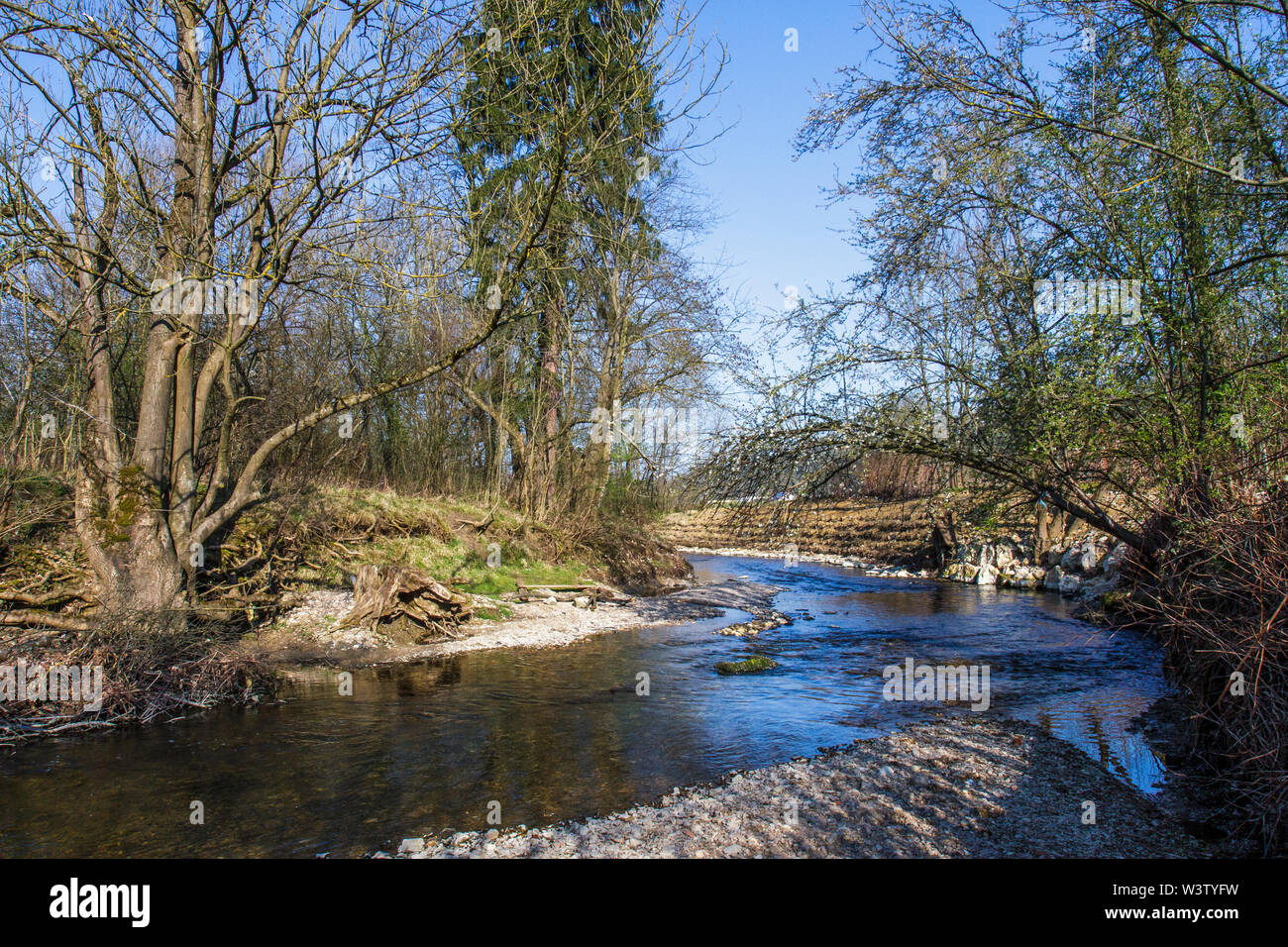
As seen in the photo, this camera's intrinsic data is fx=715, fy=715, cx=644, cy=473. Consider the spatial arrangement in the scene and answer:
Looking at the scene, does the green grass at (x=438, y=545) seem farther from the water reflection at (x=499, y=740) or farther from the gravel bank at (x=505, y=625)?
the water reflection at (x=499, y=740)

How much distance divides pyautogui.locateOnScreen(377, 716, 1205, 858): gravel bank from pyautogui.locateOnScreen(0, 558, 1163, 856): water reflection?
0.39 metres

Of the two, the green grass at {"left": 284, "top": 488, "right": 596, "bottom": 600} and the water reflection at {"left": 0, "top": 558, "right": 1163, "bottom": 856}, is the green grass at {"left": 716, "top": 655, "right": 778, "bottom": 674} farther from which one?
the green grass at {"left": 284, "top": 488, "right": 596, "bottom": 600}

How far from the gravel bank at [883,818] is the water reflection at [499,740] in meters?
0.39

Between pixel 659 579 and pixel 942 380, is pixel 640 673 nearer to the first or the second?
pixel 942 380

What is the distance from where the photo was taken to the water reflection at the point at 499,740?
4.93 m

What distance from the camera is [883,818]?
4988 mm

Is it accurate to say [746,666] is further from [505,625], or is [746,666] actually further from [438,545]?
[438,545]

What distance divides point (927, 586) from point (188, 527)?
1817 cm

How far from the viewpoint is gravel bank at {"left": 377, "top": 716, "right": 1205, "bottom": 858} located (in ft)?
14.9

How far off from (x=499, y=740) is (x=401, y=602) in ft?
16.0

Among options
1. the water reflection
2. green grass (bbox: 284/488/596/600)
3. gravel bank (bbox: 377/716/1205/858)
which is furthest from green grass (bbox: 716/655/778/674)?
green grass (bbox: 284/488/596/600)
